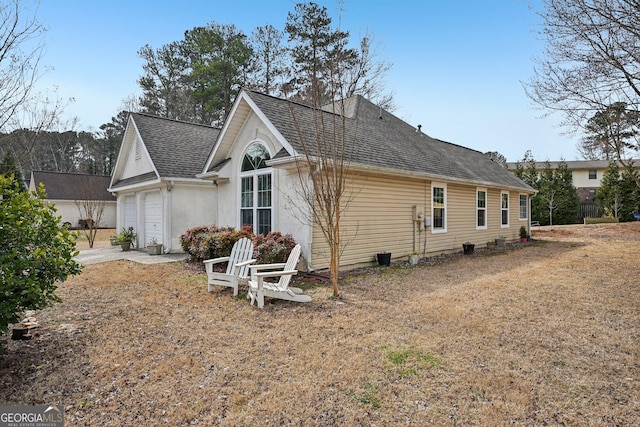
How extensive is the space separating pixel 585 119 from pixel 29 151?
1114 centimetres

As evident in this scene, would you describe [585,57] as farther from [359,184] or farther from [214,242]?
[214,242]

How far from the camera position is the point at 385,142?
1204cm

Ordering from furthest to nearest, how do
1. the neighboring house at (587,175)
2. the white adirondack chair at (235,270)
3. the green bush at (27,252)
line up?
1. the neighboring house at (587,175)
2. the white adirondack chair at (235,270)
3. the green bush at (27,252)

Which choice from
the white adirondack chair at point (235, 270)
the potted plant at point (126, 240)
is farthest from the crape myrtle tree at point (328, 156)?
the potted plant at point (126, 240)

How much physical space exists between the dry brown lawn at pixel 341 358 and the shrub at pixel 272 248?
4.59 ft

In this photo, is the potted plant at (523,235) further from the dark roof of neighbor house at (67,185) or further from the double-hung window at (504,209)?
the dark roof of neighbor house at (67,185)

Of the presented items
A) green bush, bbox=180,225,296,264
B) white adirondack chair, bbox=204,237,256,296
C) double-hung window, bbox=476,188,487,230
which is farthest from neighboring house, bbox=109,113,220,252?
double-hung window, bbox=476,188,487,230

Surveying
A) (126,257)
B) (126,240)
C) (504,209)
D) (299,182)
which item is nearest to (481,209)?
(504,209)

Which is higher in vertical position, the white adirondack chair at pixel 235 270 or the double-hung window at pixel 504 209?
the double-hung window at pixel 504 209

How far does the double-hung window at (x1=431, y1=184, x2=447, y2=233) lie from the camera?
12.2 metres

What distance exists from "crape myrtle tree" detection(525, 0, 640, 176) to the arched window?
7.01 metres

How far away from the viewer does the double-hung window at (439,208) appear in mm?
12219

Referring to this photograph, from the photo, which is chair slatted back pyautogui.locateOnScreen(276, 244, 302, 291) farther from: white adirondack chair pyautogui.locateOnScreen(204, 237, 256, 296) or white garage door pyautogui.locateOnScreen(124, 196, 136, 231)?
white garage door pyautogui.locateOnScreen(124, 196, 136, 231)

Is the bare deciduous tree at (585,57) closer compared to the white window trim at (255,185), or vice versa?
the bare deciduous tree at (585,57)
